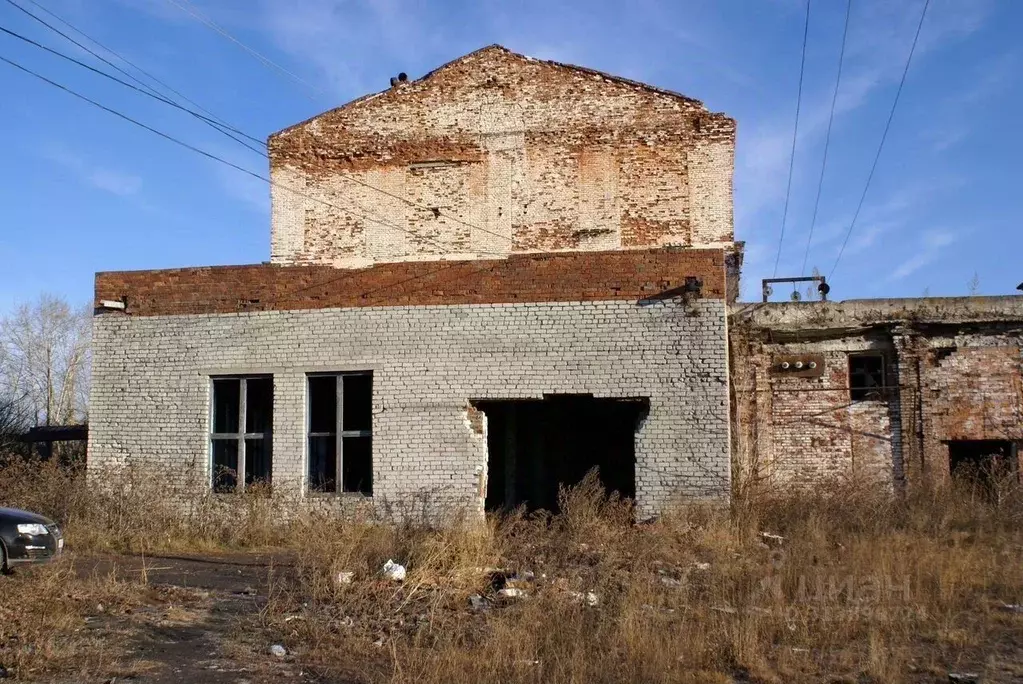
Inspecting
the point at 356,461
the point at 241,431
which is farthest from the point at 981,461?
the point at 241,431

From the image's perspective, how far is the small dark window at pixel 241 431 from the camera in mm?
14375

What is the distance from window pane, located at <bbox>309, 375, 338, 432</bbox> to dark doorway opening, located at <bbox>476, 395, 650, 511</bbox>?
3875mm

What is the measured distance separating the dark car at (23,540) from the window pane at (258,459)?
182 inches

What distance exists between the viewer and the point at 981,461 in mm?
14984

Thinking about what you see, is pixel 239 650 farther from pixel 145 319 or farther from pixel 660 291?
pixel 145 319

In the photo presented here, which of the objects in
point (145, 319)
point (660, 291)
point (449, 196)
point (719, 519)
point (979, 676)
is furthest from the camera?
point (449, 196)

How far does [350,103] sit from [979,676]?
18.1 meters

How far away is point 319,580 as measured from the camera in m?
8.35

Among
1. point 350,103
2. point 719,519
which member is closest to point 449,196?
point 350,103

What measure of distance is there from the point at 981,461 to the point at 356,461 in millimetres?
10241

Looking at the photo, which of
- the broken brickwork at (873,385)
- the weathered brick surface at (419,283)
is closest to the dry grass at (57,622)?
the weathered brick surface at (419,283)

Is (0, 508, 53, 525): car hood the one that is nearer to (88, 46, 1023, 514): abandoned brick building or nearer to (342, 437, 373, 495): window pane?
(88, 46, 1023, 514): abandoned brick building

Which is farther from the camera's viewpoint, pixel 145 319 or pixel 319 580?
pixel 145 319

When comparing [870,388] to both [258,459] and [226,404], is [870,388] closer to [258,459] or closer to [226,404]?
[258,459]
